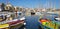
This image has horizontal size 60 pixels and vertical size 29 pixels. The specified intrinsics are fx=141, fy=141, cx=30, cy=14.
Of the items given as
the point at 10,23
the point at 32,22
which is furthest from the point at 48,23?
the point at 10,23

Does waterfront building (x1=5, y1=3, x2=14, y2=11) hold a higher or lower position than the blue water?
higher

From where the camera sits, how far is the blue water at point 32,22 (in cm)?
230

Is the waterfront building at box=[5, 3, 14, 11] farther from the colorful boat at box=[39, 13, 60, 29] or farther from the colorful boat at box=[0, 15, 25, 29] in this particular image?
the colorful boat at box=[39, 13, 60, 29]

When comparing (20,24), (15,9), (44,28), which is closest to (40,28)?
(44,28)

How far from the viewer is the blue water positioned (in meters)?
2.30

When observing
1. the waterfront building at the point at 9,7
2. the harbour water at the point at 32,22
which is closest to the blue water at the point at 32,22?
the harbour water at the point at 32,22

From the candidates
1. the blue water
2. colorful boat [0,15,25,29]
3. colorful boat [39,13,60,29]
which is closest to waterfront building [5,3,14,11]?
colorful boat [0,15,25,29]

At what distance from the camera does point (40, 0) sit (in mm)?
2354

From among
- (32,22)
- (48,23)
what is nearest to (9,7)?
(32,22)

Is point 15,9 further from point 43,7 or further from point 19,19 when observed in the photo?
point 43,7

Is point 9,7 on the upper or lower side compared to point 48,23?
upper

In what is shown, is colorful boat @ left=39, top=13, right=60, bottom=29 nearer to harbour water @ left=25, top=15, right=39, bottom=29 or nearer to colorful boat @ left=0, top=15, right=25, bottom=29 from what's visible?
harbour water @ left=25, top=15, right=39, bottom=29

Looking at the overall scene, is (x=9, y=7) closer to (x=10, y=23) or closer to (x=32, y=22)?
(x=10, y=23)

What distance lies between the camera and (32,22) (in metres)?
2.32
